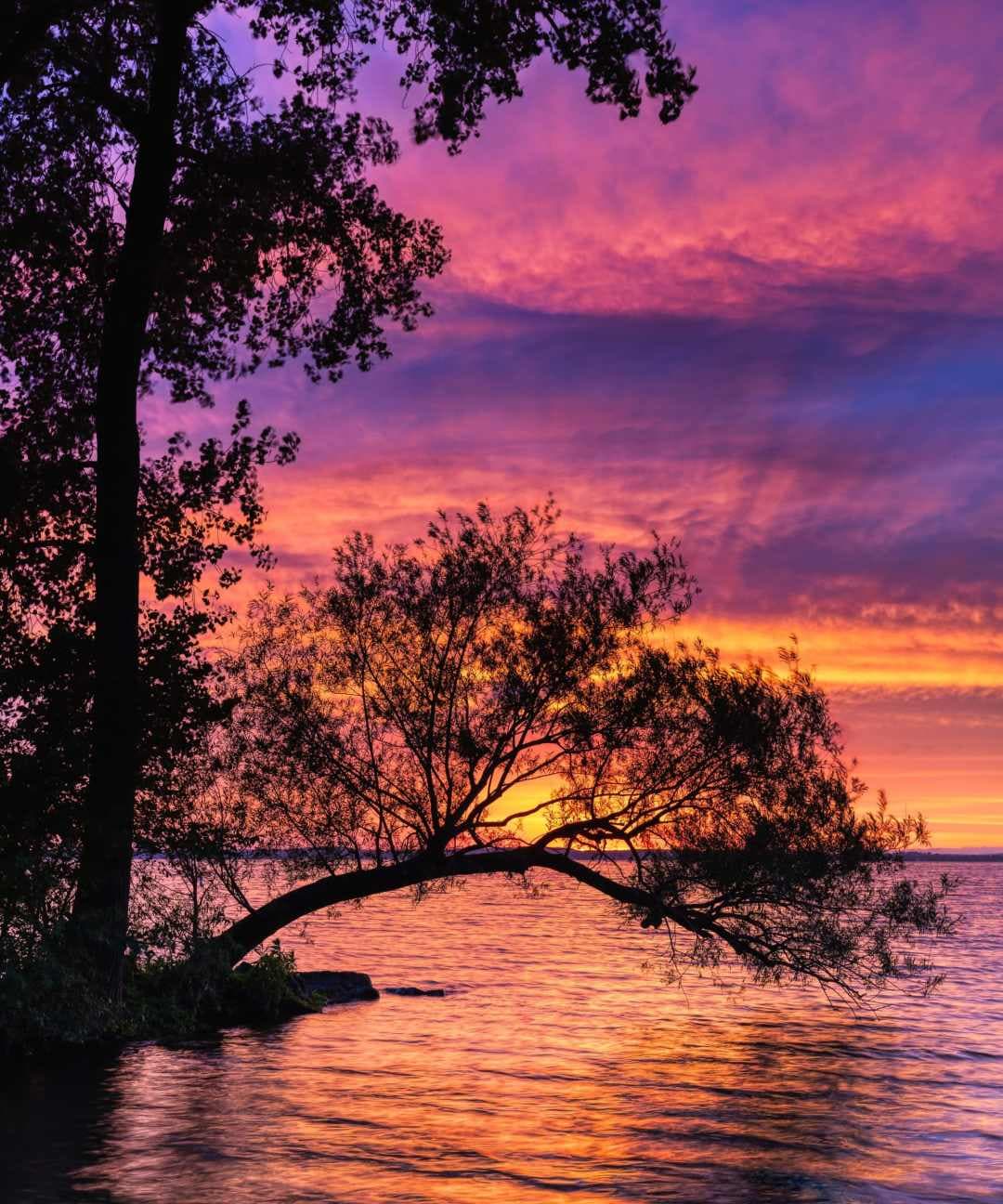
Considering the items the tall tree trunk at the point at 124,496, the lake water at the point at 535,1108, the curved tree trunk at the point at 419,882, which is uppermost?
the tall tree trunk at the point at 124,496

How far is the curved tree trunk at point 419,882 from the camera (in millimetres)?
28891

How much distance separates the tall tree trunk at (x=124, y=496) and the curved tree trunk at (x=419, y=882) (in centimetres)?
510

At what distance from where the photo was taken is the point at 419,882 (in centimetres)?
3064

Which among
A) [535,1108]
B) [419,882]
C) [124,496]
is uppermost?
[124,496]

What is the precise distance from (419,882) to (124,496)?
11.6 m

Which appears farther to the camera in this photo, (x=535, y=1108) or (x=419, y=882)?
(x=419, y=882)

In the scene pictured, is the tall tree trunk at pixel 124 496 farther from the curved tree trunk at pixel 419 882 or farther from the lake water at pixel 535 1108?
the curved tree trunk at pixel 419 882

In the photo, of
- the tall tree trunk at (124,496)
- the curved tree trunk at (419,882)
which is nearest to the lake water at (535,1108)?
the curved tree trunk at (419,882)

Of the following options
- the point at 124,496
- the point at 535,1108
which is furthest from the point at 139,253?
the point at 535,1108

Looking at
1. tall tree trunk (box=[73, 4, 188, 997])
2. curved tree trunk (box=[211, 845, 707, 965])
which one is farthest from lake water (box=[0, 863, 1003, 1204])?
tall tree trunk (box=[73, 4, 188, 997])

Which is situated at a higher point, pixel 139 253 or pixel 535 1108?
pixel 139 253

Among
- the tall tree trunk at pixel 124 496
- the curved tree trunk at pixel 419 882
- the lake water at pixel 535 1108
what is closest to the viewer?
the lake water at pixel 535 1108

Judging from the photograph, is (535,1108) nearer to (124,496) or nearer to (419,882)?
(419,882)

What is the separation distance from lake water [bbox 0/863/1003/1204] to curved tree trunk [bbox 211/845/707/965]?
298 centimetres
